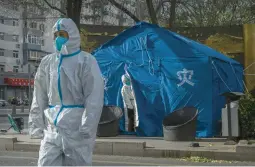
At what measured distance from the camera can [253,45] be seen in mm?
16547

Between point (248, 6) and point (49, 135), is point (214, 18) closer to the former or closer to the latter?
point (248, 6)

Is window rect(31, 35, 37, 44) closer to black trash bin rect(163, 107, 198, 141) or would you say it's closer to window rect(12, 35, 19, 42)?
window rect(12, 35, 19, 42)

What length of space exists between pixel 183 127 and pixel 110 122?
6.84ft

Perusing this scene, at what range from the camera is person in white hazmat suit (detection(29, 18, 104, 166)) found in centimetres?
448

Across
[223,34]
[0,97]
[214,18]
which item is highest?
[214,18]

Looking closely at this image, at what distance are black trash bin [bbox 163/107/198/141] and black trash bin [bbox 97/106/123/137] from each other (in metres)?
1.34

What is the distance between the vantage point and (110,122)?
43.5ft

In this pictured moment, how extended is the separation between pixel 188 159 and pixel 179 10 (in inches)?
632

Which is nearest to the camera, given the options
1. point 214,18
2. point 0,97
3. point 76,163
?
point 76,163

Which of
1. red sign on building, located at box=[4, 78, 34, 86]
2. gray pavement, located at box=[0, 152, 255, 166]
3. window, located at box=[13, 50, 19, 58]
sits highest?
window, located at box=[13, 50, 19, 58]

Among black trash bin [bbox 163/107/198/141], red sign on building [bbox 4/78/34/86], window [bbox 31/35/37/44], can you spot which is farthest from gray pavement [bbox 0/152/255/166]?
window [bbox 31/35/37/44]

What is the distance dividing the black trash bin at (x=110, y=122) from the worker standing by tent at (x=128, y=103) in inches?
22.9

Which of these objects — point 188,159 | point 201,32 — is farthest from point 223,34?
point 188,159

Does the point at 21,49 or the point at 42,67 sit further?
the point at 21,49
